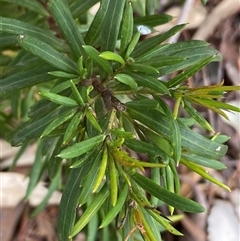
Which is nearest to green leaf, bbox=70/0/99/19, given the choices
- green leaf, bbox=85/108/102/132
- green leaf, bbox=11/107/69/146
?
green leaf, bbox=11/107/69/146

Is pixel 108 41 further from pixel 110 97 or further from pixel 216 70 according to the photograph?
pixel 216 70

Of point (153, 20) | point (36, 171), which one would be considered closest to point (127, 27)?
point (153, 20)

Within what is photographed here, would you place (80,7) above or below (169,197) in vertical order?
above

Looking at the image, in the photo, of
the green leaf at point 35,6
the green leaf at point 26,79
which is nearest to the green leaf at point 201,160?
the green leaf at point 26,79

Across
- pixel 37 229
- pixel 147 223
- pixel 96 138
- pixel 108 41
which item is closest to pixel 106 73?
pixel 108 41

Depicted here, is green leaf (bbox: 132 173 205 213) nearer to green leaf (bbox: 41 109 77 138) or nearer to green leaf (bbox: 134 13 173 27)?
green leaf (bbox: 41 109 77 138)

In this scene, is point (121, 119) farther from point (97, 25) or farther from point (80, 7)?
point (80, 7)

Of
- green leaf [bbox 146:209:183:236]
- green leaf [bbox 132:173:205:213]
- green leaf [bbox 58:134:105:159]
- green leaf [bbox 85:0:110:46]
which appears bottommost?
green leaf [bbox 146:209:183:236]
